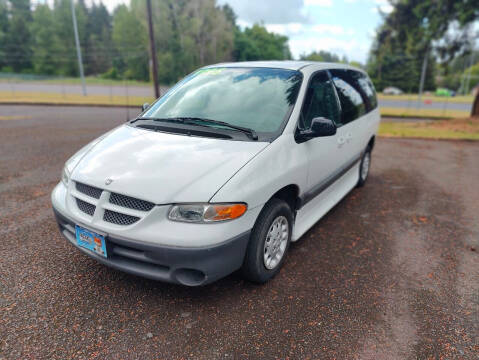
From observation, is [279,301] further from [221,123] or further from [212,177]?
[221,123]

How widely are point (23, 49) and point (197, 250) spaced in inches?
3139

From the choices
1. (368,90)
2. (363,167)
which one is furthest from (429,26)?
(363,167)

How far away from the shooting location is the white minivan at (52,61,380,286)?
7.44 feet

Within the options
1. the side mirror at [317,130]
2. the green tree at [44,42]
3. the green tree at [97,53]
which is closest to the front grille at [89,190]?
the side mirror at [317,130]

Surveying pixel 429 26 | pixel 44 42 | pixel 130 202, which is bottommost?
pixel 130 202

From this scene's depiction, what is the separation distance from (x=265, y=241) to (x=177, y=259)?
2.58 feet

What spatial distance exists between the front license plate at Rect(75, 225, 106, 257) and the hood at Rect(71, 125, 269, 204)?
35cm

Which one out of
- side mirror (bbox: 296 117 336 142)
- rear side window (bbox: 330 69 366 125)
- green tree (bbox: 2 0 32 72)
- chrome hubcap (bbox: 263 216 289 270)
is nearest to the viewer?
chrome hubcap (bbox: 263 216 289 270)

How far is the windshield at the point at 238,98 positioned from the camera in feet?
10.1

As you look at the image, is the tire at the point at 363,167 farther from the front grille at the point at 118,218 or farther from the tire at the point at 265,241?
the front grille at the point at 118,218

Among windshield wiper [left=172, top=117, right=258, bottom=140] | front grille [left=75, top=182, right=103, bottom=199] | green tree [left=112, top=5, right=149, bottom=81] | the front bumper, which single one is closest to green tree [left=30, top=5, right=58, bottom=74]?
green tree [left=112, top=5, right=149, bottom=81]

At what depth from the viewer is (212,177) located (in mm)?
2375

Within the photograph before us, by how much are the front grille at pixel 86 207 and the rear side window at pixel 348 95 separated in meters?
2.89

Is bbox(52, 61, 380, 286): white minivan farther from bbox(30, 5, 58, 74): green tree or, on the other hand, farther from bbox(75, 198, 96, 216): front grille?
bbox(30, 5, 58, 74): green tree
